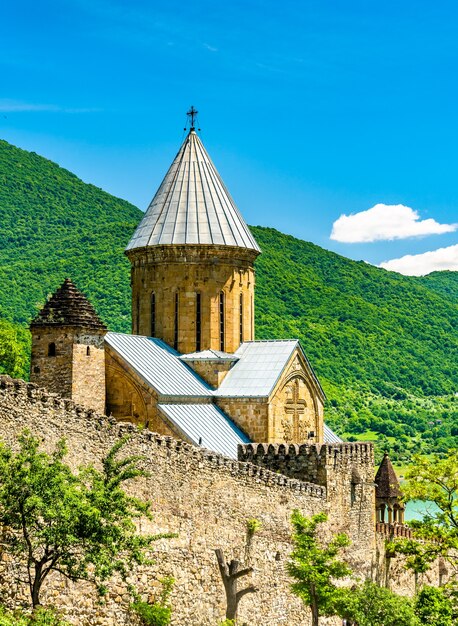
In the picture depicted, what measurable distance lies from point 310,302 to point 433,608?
37.2m

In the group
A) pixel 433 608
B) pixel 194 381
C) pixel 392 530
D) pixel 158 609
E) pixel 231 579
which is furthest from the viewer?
pixel 392 530

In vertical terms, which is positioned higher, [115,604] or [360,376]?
[360,376]

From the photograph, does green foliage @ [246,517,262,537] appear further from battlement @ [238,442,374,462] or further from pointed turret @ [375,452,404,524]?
pointed turret @ [375,452,404,524]

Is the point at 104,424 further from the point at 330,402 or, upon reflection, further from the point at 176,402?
the point at 330,402

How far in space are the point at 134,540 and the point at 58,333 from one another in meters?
9.01

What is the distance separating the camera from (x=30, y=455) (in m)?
11.1

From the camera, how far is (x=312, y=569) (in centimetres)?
1727

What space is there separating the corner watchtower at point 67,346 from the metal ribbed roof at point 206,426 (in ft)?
5.71

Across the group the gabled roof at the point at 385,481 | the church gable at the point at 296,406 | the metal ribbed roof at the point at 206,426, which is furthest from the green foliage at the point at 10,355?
the metal ribbed roof at the point at 206,426

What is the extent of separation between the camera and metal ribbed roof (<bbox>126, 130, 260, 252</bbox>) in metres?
24.7

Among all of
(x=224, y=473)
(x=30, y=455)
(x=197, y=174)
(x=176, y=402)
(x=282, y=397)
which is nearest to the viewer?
(x=30, y=455)

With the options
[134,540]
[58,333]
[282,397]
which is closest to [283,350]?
[282,397]

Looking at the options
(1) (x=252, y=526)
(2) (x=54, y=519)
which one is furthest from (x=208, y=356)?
(2) (x=54, y=519)

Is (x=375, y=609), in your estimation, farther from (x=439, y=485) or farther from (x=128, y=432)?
(x=128, y=432)
